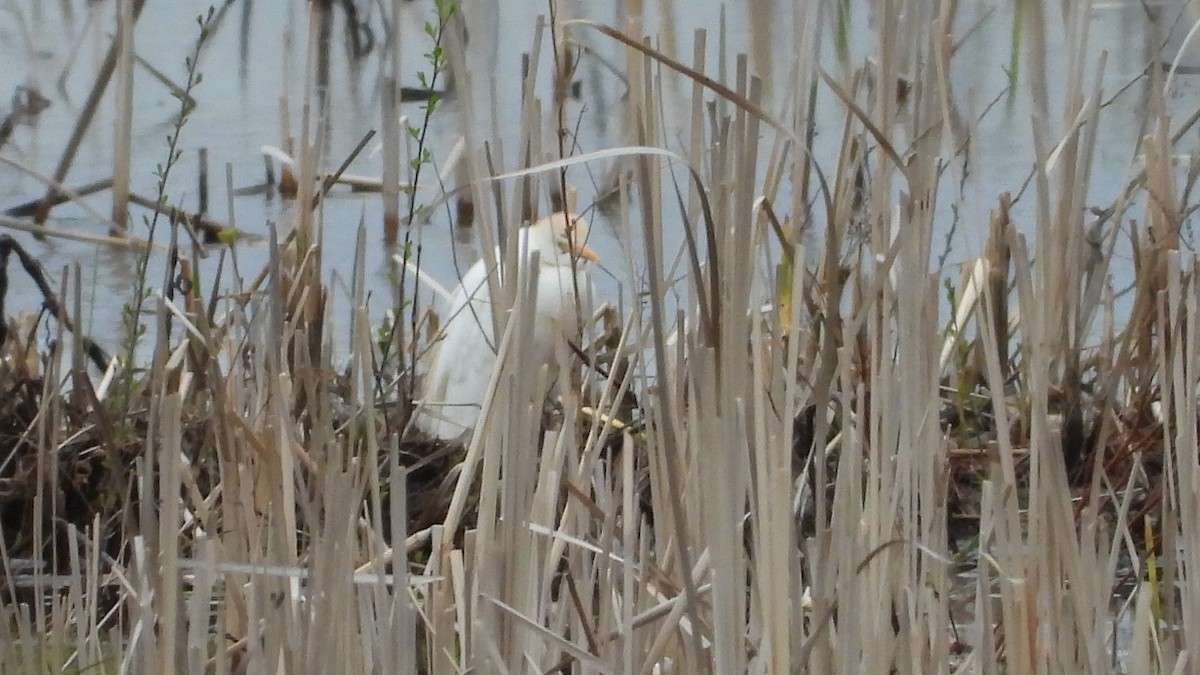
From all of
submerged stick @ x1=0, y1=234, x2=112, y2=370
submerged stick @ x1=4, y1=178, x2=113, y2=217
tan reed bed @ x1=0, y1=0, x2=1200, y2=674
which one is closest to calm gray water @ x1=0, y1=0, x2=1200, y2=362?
submerged stick @ x1=4, y1=178, x2=113, y2=217

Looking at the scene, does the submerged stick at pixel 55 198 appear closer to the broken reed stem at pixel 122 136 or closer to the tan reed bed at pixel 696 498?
the broken reed stem at pixel 122 136

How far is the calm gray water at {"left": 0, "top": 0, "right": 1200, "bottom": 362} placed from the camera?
2.84m

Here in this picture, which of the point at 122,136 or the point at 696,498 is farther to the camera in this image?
the point at 122,136

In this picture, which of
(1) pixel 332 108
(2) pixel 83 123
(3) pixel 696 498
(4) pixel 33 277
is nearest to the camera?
(3) pixel 696 498

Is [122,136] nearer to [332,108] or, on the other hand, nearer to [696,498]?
[332,108]

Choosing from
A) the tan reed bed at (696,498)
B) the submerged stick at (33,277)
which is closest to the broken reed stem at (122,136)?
the submerged stick at (33,277)

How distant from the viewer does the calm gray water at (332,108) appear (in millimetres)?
2840

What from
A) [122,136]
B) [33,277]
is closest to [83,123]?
[122,136]

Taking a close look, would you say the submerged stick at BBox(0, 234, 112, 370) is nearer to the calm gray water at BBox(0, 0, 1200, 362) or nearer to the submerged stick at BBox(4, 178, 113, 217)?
the calm gray water at BBox(0, 0, 1200, 362)

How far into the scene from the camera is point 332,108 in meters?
3.85

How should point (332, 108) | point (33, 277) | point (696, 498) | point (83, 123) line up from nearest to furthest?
point (696, 498)
point (33, 277)
point (83, 123)
point (332, 108)

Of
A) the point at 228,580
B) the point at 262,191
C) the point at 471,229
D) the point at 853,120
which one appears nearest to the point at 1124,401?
the point at 853,120

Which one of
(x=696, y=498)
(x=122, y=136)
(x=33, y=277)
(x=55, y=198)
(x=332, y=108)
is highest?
(x=332, y=108)

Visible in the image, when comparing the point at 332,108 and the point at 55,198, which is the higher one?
the point at 332,108
